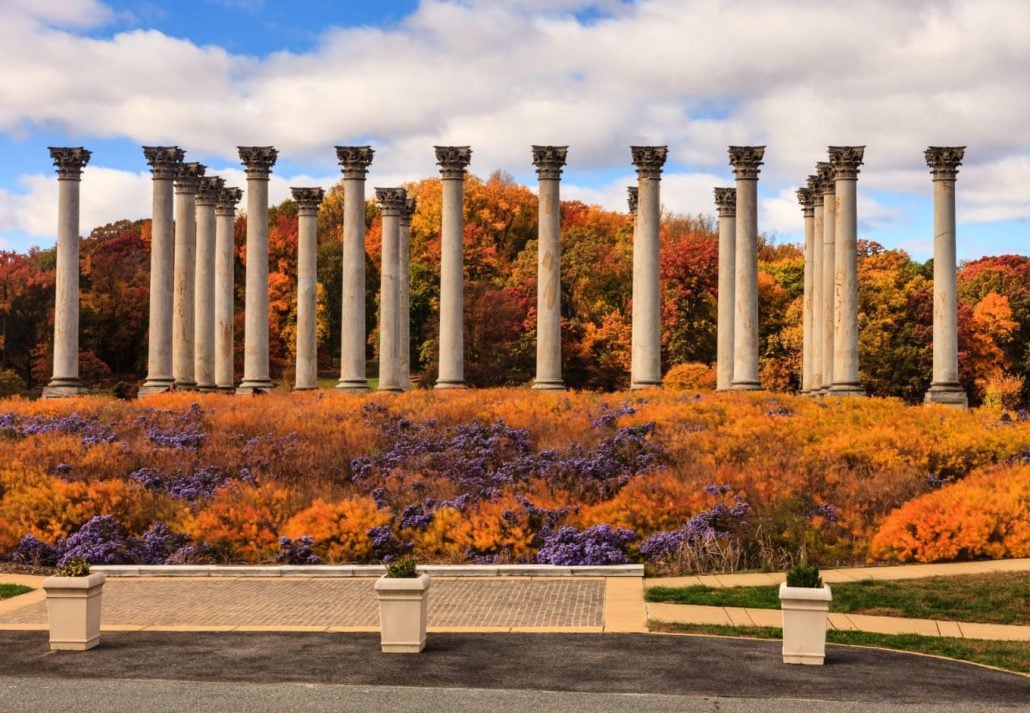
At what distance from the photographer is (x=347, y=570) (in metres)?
37.8

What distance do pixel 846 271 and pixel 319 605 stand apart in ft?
145

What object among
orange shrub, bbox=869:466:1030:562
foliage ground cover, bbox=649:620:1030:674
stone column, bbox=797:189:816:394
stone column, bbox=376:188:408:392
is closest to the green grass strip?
foliage ground cover, bbox=649:620:1030:674

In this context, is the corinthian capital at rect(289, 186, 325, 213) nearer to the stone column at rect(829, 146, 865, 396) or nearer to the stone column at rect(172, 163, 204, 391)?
the stone column at rect(172, 163, 204, 391)

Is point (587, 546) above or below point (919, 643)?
above

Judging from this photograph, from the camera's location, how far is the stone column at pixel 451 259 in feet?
225

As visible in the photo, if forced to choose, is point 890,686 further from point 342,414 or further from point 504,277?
point 504,277

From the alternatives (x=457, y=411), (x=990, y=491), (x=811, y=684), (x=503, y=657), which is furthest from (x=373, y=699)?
(x=457, y=411)

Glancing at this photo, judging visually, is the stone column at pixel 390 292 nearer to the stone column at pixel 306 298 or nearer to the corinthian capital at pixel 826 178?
the stone column at pixel 306 298

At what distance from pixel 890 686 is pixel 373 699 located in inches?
371

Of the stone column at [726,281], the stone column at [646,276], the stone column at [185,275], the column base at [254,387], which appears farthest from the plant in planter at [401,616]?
the stone column at [726,281]

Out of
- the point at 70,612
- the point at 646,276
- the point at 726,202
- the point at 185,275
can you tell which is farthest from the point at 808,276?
the point at 70,612

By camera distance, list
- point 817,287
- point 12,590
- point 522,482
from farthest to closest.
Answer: point 817,287, point 522,482, point 12,590

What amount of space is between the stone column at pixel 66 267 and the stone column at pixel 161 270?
423cm

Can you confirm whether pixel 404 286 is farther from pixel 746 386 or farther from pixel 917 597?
pixel 917 597
